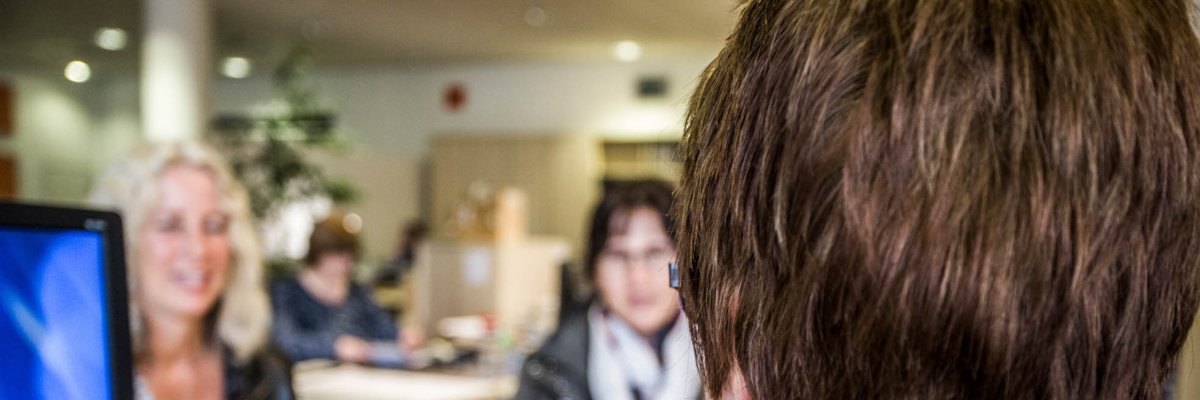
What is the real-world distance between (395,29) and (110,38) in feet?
7.79

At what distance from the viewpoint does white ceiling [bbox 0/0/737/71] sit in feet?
18.6

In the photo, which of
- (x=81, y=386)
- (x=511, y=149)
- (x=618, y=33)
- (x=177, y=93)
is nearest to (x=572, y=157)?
(x=511, y=149)

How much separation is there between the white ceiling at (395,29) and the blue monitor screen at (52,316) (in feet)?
16.5

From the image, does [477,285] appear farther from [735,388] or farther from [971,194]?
[971,194]

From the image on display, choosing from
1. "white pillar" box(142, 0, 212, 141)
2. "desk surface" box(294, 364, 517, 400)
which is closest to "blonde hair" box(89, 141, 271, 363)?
"desk surface" box(294, 364, 517, 400)

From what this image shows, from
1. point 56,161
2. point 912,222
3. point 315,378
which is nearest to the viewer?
point 912,222

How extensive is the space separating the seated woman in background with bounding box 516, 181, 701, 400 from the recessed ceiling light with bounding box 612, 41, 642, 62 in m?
6.63

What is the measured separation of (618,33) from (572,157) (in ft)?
6.11

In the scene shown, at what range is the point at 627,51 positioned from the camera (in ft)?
30.3

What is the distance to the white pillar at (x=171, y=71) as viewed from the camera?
582 cm

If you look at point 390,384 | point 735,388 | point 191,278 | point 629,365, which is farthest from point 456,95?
point 735,388

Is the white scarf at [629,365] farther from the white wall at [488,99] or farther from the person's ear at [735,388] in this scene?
the white wall at [488,99]

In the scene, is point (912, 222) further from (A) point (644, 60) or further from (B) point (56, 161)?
(A) point (644, 60)

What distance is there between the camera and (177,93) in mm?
5832
